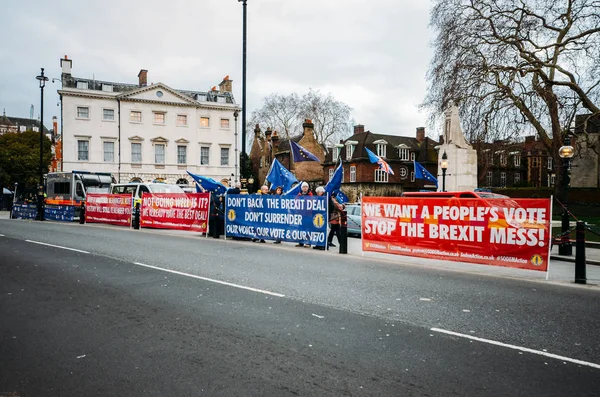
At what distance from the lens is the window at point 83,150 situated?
45.6 metres

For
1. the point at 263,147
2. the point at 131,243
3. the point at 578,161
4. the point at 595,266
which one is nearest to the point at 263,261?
the point at 131,243

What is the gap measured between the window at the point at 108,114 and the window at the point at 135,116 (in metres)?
1.91

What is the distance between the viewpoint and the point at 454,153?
2941cm

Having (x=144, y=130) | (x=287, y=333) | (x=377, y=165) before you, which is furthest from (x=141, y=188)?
(x=377, y=165)

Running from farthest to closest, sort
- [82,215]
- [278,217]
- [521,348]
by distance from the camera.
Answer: [82,215] → [278,217] → [521,348]

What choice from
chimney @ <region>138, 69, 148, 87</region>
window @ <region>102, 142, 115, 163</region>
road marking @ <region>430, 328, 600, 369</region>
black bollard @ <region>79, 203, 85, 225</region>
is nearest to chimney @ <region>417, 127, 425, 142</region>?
chimney @ <region>138, 69, 148, 87</region>

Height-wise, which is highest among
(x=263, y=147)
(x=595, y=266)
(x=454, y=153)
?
(x=263, y=147)

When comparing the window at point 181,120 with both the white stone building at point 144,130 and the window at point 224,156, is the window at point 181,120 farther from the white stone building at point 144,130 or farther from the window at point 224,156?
the window at point 224,156

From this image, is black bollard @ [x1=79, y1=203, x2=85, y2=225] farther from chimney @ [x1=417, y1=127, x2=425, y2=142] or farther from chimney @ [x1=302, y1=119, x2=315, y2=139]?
chimney @ [x1=417, y1=127, x2=425, y2=142]

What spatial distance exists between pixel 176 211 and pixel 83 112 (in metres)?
35.1

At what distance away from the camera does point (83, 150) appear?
151 feet

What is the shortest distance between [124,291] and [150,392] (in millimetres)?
3685

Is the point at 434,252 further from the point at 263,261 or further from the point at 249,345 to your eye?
the point at 249,345

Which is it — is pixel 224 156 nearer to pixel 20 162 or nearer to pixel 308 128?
pixel 308 128
